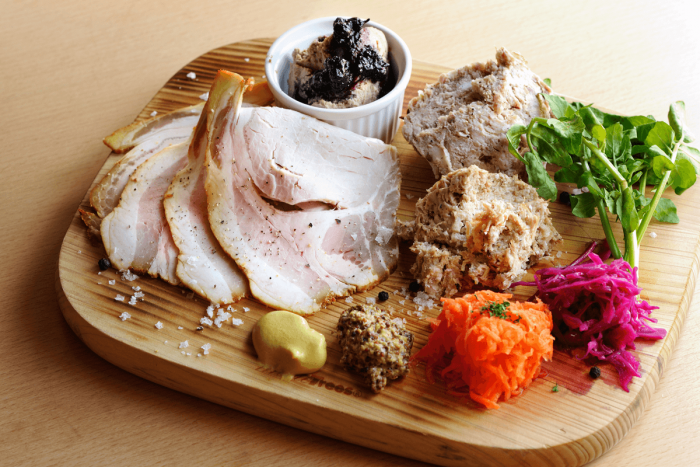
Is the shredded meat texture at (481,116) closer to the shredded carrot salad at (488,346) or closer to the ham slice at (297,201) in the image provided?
the ham slice at (297,201)

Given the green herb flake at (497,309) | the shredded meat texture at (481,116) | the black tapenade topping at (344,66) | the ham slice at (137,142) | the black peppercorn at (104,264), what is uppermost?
the black tapenade topping at (344,66)

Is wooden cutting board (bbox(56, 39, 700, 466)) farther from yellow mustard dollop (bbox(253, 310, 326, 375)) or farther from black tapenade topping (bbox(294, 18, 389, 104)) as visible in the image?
black tapenade topping (bbox(294, 18, 389, 104))

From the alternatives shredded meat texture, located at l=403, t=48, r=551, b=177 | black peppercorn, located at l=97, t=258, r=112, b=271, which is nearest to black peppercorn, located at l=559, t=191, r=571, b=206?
shredded meat texture, located at l=403, t=48, r=551, b=177

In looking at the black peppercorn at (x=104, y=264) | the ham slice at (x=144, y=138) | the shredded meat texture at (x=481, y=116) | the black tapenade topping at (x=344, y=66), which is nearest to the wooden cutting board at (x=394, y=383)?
the black peppercorn at (x=104, y=264)

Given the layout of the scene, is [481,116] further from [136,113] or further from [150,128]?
[136,113]

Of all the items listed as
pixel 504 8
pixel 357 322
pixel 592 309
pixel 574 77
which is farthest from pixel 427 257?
pixel 504 8

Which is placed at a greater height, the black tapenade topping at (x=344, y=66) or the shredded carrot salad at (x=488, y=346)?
the black tapenade topping at (x=344, y=66)

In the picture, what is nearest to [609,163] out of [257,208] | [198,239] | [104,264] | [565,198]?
[565,198]
